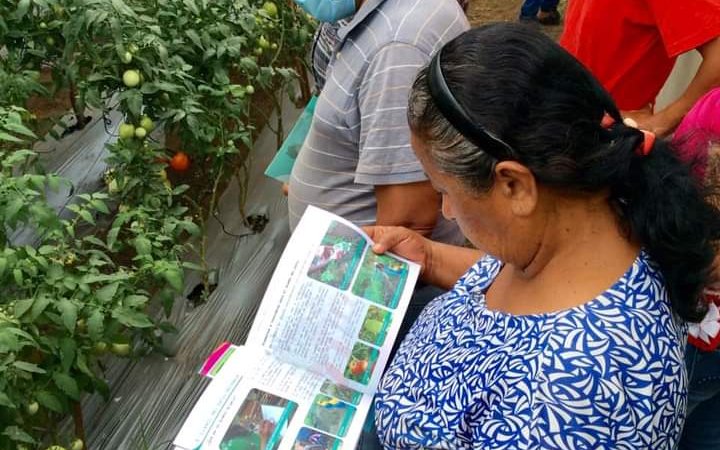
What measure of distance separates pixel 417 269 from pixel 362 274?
121mm

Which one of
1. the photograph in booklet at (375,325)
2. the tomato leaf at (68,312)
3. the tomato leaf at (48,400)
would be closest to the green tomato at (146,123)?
the tomato leaf at (68,312)

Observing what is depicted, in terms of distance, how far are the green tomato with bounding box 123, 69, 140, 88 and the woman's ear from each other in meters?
1.40

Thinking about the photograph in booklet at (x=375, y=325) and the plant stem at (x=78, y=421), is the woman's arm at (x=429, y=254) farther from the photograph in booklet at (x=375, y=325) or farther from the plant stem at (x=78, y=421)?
the plant stem at (x=78, y=421)

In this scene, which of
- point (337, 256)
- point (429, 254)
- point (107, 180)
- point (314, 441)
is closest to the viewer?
point (314, 441)

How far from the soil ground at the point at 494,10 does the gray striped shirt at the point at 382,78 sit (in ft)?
13.6

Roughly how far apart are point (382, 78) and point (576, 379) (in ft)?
2.38

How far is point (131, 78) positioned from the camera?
199 cm

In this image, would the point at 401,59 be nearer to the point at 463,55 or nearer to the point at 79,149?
the point at 463,55

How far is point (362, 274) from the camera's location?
132 cm

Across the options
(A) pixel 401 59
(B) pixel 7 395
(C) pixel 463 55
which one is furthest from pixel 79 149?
(C) pixel 463 55

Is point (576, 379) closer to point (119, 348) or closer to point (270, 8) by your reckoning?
point (119, 348)

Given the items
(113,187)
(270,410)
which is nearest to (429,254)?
(270,410)

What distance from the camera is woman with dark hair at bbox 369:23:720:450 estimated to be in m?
0.84

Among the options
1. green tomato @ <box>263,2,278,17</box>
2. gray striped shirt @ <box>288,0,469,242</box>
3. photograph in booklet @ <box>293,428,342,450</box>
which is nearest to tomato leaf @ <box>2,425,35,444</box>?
photograph in booklet @ <box>293,428,342,450</box>
